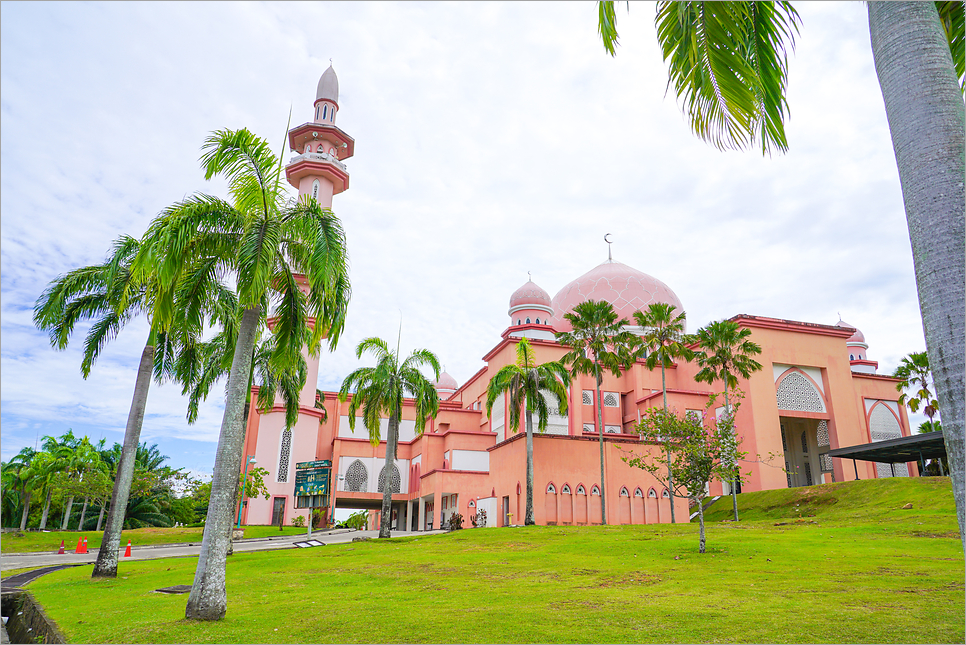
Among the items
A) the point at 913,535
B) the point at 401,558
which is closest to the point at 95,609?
the point at 401,558

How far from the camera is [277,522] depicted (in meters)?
41.1

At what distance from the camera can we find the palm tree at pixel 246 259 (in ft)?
35.6

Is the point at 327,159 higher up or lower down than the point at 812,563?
higher up

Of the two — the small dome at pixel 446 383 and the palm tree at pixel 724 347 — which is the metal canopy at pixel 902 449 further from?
the small dome at pixel 446 383

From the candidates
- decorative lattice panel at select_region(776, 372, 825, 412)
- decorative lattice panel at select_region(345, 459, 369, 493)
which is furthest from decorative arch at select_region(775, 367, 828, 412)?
decorative lattice panel at select_region(345, 459, 369, 493)

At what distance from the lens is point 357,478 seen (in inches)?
1801

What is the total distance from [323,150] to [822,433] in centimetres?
4011

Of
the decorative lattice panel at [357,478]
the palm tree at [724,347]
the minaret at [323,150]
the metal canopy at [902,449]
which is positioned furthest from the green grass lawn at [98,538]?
the metal canopy at [902,449]

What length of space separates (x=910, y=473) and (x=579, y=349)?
26047 mm

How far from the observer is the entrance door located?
135 ft

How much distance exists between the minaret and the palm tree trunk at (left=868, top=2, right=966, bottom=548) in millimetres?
43050

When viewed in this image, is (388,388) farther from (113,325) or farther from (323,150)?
(323,150)

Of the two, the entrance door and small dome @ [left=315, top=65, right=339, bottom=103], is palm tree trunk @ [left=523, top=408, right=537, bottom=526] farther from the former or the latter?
small dome @ [left=315, top=65, right=339, bottom=103]

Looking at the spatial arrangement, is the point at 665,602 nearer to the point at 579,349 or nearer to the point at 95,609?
the point at 95,609
